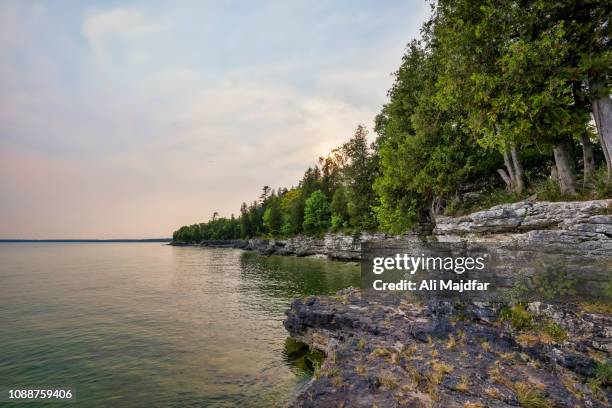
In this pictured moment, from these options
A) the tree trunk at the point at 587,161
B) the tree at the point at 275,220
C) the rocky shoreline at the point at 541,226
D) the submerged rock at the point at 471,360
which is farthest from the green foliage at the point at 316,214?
the submerged rock at the point at 471,360

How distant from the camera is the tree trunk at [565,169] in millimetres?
13273

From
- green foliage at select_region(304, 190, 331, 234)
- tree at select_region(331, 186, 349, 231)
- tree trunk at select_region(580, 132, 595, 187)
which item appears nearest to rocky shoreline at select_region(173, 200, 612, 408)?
tree trunk at select_region(580, 132, 595, 187)

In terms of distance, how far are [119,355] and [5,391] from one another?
429 centimetres

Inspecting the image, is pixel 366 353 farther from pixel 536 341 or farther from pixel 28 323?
pixel 28 323

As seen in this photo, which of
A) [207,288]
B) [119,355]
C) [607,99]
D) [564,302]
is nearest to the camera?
[564,302]

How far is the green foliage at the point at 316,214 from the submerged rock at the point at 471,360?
6371cm

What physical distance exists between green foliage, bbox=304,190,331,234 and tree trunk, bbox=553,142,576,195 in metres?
63.2

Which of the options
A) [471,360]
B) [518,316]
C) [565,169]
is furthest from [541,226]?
[471,360]

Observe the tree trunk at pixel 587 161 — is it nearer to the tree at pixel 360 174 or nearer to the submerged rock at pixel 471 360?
the submerged rock at pixel 471 360

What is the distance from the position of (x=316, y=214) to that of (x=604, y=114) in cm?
6847

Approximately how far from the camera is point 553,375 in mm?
8695

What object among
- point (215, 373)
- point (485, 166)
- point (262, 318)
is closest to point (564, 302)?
point (485, 166)

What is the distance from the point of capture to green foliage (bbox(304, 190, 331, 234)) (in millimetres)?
77863

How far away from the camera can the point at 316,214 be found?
79688 millimetres
